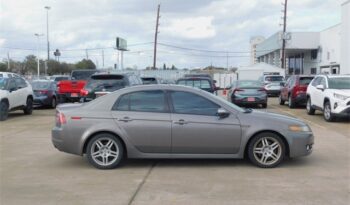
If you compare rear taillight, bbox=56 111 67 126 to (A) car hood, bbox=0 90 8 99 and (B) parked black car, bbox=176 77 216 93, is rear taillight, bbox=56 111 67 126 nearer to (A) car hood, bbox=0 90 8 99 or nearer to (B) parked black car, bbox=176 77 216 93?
(A) car hood, bbox=0 90 8 99

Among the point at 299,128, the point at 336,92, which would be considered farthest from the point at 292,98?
the point at 299,128

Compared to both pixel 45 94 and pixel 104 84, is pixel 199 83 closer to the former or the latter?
pixel 104 84

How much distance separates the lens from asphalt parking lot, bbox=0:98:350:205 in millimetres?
6297

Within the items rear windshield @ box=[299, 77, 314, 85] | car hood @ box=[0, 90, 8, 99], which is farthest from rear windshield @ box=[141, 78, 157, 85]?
car hood @ box=[0, 90, 8, 99]

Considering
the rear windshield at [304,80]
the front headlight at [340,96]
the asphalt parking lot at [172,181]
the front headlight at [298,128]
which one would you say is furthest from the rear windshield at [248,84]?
the front headlight at [298,128]

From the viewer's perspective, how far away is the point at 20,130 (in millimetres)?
13656

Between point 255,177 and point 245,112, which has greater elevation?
point 245,112

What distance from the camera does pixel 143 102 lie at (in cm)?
824

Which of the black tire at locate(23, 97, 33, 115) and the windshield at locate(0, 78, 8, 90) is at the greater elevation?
the windshield at locate(0, 78, 8, 90)

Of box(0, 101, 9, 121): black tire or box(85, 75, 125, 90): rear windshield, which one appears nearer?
box(85, 75, 125, 90): rear windshield

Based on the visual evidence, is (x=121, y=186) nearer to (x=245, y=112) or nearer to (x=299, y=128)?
(x=245, y=112)

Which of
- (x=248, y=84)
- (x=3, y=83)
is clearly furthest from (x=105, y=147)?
(x=248, y=84)

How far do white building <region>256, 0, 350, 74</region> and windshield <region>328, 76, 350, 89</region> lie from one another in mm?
18703

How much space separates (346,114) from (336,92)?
36.4 inches
